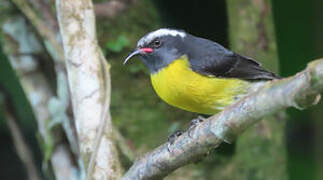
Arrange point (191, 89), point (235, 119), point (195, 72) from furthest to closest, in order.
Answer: point (195, 72) → point (191, 89) → point (235, 119)

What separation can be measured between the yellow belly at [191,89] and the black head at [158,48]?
0.06 m

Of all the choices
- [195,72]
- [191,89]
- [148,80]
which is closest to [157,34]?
[195,72]

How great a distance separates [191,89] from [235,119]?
1.15m

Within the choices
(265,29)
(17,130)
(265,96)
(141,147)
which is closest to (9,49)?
(17,130)

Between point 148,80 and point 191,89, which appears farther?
point 148,80

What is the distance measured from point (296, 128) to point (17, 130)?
2.46m

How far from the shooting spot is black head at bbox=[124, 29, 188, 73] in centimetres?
340

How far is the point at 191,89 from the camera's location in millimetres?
3154

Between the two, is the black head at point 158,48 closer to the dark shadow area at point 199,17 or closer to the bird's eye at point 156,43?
the bird's eye at point 156,43

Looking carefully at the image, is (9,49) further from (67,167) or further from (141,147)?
(141,147)

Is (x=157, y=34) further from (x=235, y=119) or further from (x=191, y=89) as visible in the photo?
(x=235, y=119)

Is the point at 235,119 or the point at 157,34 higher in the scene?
the point at 235,119

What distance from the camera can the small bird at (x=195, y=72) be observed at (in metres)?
3.18

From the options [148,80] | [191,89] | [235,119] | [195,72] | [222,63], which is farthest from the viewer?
[148,80]
